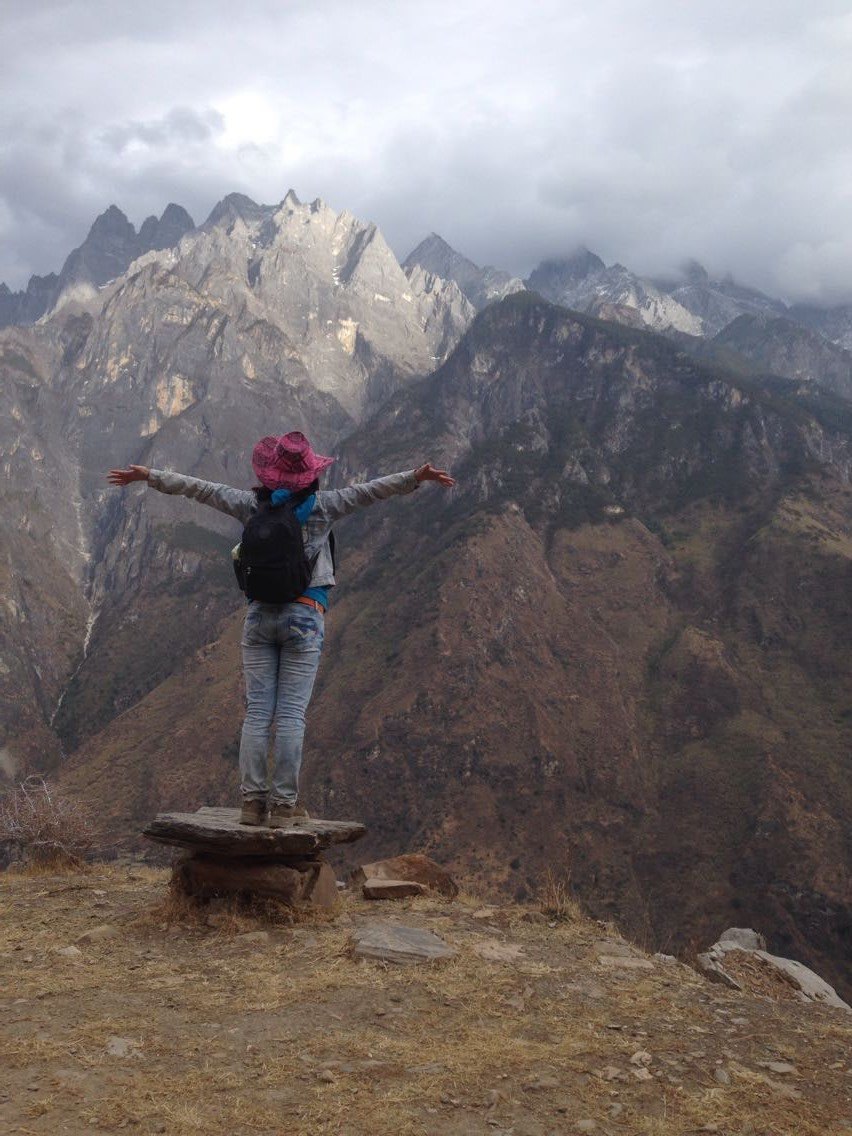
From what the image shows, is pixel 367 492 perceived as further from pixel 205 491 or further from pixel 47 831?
pixel 47 831

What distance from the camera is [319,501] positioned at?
7941mm

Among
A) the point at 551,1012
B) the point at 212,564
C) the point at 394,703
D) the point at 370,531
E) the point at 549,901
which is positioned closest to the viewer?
the point at 551,1012

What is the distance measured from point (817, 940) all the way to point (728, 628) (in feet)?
155

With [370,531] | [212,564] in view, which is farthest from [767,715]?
[212,564]

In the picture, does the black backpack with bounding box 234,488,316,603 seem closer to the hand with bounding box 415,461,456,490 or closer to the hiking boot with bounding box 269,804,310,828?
the hand with bounding box 415,461,456,490

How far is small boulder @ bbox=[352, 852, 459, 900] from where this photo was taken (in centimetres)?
1038

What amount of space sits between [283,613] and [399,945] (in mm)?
3019

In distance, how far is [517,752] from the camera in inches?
3669

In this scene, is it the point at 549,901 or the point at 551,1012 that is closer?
the point at 551,1012

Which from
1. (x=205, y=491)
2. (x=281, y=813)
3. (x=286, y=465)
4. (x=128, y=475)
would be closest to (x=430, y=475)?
(x=286, y=465)

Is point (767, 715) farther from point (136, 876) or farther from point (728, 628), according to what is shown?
point (136, 876)

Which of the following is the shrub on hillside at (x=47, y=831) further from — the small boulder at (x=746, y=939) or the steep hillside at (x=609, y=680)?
the steep hillside at (x=609, y=680)

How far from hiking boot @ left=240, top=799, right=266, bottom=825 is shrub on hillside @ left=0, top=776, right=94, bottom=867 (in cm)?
489

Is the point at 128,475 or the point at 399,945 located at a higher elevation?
the point at 128,475
